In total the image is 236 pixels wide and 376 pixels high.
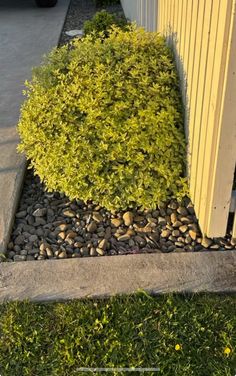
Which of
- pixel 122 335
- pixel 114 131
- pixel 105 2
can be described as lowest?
pixel 122 335

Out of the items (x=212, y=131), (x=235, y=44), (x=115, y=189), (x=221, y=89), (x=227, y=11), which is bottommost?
(x=115, y=189)

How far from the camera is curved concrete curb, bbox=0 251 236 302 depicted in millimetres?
2447

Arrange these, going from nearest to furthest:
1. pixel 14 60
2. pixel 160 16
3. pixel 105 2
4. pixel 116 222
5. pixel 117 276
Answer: pixel 117 276
pixel 116 222
pixel 160 16
pixel 14 60
pixel 105 2

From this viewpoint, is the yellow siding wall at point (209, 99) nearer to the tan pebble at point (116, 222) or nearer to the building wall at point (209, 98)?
the building wall at point (209, 98)

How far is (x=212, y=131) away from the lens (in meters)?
2.34

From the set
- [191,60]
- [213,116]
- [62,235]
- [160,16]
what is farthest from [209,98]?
[160,16]

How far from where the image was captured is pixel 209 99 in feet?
7.70

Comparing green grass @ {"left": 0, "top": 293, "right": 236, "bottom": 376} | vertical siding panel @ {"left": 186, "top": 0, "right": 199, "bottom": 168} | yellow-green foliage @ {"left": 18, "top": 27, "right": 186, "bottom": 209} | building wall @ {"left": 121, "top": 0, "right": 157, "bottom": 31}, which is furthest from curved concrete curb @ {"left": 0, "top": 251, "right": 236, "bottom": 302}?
building wall @ {"left": 121, "top": 0, "right": 157, "bottom": 31}

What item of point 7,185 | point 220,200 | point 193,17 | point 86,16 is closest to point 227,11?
point 193,17

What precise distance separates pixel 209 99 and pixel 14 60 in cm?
466

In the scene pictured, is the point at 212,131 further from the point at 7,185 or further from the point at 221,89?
the point at 7,185

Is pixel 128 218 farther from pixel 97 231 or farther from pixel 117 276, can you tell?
pixel 117 276

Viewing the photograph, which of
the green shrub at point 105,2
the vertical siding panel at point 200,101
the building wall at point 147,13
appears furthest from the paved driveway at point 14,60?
the building wall at point 147,13

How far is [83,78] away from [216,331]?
1796 mm
